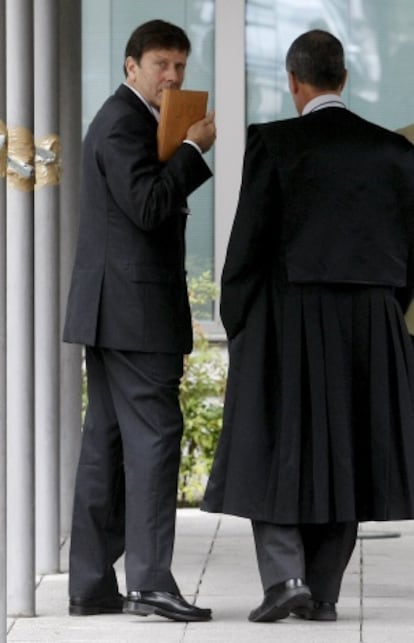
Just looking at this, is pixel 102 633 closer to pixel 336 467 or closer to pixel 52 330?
pixel 336 467

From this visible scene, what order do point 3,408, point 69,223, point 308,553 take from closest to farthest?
point 3,408 < point 308,553 < point 69,223

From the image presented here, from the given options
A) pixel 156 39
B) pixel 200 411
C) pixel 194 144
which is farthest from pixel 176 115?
pixel 200 411

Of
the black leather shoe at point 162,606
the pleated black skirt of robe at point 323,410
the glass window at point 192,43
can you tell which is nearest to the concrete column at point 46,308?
the black leather shoe at point 162,606

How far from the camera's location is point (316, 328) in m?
6.63

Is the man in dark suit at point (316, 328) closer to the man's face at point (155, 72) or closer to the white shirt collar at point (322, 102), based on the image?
the white shirt collar at point (322, 102)

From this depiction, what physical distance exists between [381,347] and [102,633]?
1236mm

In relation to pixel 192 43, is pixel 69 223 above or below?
below

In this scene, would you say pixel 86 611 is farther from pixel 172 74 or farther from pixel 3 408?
pixel 172 74

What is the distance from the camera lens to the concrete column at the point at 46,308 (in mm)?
7535

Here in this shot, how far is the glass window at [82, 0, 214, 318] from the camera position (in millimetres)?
10672

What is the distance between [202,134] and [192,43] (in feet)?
13.3

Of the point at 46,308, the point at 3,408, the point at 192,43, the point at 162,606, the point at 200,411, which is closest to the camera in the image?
the point at 3,408

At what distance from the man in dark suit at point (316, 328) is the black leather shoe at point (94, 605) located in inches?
20.4

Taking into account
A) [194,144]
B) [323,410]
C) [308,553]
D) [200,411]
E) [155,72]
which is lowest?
[308,553]
